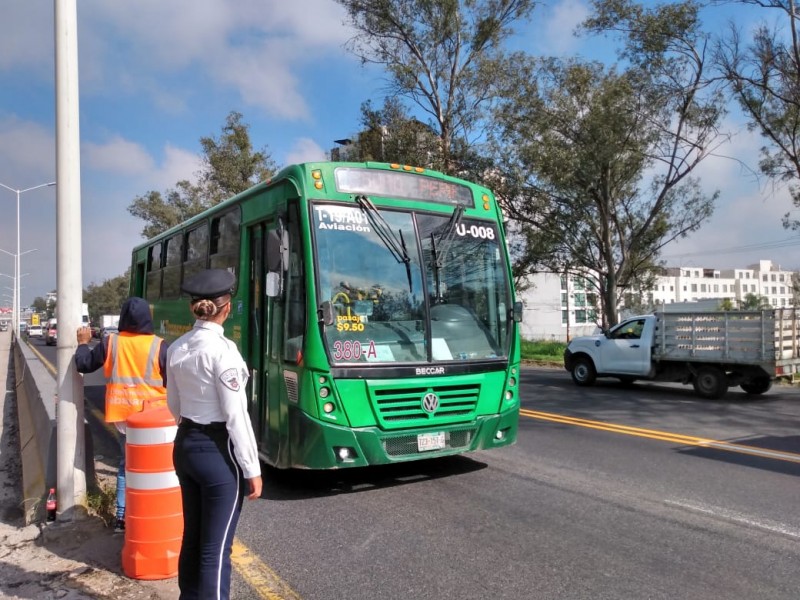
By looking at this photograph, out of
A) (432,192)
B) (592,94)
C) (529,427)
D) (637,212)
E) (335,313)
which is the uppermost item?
(592,94)

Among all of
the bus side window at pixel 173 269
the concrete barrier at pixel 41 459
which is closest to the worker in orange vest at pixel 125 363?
the concrete barrier at pixel 41 459

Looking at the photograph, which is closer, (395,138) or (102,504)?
(102,504)

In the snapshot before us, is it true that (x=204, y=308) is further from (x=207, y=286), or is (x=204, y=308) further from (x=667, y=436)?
Answer: (x=667, y=436)

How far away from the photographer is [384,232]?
652 cm

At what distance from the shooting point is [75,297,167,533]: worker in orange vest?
5.11 metres

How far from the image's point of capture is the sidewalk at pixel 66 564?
13.3 feet

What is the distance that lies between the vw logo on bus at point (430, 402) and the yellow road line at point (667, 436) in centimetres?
428

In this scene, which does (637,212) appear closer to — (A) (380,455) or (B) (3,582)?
(A) (380,455)

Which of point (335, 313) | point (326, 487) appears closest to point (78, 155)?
point (335, 313)

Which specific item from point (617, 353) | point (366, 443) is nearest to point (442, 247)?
point (366, 443)

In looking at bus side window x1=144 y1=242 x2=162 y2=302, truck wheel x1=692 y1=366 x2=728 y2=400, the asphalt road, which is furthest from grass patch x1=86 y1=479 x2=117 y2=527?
truck wheel x1=692 y1=366 x2=728 y2=400

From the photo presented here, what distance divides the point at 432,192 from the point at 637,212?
23.3m

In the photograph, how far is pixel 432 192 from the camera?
23.0ft

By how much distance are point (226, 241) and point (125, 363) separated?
3280 mm
